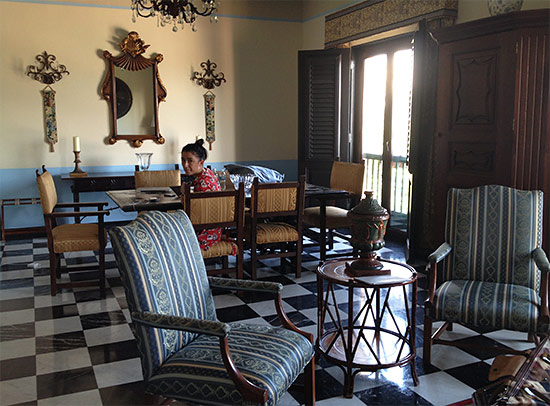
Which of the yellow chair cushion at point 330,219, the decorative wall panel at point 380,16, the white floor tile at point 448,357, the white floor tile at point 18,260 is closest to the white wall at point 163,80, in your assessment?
the decorative wall panel at point 380,16

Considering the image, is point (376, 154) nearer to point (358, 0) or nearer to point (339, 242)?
point (339, 242)

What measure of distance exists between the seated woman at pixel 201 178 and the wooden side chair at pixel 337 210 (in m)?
1.08

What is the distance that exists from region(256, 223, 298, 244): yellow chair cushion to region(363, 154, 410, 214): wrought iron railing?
1.81m

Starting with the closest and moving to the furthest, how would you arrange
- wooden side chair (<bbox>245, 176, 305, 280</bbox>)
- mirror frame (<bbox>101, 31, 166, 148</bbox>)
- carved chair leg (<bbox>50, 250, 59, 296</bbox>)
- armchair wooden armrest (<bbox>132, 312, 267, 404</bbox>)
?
1. armchair wooden armrest (<bbox>132, 312, 267, 404</bbox>)
2. carved chair leg (<bbox>50, 250, 59, 296</bbox>)
3. wooden side chair (<bbox>245, 176, 305, 280</bbox>)
4. mirror frame (<bbox>101, 31, 166, 148</bbox>)

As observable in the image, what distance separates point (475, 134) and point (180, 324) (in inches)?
115

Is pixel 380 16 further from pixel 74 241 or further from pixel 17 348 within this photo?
pixel 17 348

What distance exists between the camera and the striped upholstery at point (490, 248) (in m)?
2.61

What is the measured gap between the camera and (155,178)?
4.94 metres

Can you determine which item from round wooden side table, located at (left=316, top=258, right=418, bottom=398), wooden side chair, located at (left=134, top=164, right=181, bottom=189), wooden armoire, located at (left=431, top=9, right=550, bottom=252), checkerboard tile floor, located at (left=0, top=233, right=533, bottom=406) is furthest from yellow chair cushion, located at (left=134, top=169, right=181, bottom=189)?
round wooden side table, located at (left=316, top=258, right=418, bottom=398)

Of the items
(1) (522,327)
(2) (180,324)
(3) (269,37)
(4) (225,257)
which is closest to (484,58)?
(1) (522,327)

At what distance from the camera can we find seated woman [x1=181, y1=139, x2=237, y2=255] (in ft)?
12.2

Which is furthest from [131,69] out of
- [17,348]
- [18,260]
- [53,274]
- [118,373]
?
[118,373]

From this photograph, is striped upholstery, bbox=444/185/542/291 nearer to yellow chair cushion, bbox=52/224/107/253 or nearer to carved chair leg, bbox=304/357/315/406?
carved chair leg, bbox=304/357/315/406

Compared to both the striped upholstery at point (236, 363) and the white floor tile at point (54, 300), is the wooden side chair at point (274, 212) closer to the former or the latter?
the white floor tile at point (54, 300)
